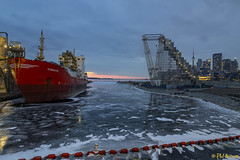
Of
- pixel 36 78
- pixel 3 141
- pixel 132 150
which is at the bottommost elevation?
pixel 3 141

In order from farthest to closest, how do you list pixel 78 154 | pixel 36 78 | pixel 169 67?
pixel 169 67 < pixel 36 78 < pixel 78 154

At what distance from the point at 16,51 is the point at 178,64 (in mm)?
60383

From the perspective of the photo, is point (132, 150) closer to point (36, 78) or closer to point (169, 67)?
point (36, 78)

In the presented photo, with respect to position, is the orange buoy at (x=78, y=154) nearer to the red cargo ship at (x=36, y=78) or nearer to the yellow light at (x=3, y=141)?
the yellow light at (x=3, y=141)

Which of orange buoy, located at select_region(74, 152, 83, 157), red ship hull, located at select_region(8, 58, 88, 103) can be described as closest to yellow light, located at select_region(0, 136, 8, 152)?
orange buoy, located at select_region(74, 152, 83, 157)

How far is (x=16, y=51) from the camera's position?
29.4m

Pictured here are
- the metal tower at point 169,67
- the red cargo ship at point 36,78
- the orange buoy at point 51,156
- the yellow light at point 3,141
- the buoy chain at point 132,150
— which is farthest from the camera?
the metal tower at point 169,67

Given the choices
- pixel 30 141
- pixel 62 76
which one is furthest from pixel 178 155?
pixel 62 76

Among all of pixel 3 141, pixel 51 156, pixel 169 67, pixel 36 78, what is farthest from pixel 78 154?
pixel 169 67

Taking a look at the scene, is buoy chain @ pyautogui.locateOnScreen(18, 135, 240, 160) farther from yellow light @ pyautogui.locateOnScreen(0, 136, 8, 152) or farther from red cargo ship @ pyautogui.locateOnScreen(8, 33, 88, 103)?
red cargo ship @ pyautogui.locateOnScreen(8, 33, 88, 103)

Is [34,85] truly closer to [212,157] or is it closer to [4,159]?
[4,159]

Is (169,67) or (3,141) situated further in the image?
(169,67)

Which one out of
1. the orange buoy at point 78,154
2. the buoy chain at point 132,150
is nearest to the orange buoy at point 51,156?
the buoy chain at point 132,150

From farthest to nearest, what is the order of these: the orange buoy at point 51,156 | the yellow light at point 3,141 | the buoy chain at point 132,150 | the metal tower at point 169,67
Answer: the metal tower at point 169,67, the yellow light at point 3,141, the buoy chain at point 132,150, the orange buoy at point 51,156
